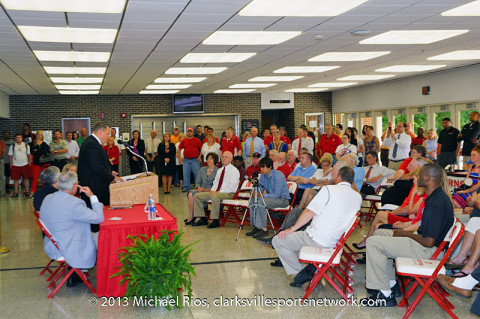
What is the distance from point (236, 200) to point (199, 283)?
2.93 meters

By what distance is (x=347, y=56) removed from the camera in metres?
10.8

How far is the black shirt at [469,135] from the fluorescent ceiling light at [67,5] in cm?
789

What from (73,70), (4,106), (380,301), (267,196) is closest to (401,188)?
(267,196)

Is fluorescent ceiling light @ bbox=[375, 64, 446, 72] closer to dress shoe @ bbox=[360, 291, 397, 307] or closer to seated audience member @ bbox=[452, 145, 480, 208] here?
seated audience member @ bbox=[452, 145, 480, 208]

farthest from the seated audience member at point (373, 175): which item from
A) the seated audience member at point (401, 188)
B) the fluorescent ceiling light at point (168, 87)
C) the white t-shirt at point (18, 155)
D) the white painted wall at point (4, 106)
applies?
the white painted wall at point (4, 106)

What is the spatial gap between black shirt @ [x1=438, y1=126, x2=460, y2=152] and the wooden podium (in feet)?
27.0

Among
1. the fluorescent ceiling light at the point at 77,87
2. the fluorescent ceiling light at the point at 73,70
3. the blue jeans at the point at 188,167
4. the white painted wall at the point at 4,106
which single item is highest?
the fluorescent ceiling light at the point at 77,87

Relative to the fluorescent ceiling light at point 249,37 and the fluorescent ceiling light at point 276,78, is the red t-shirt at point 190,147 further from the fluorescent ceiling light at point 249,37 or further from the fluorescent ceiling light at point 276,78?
the fluorescent ceiling light at point 249,37

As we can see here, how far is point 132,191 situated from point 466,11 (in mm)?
5077

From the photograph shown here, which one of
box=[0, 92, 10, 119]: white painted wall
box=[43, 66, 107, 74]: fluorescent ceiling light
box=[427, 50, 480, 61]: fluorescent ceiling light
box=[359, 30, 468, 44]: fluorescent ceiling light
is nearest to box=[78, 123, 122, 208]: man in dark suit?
box=[359, 30, 468, 44]: fluorescent ceiling light

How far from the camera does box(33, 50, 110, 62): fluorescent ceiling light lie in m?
9.27

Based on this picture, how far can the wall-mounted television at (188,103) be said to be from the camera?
19734 mm

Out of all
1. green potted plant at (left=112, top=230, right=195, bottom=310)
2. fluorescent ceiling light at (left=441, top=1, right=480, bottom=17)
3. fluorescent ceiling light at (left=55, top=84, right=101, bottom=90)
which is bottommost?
green potted plant at (left=112, top=230, right=195, bottom=310)

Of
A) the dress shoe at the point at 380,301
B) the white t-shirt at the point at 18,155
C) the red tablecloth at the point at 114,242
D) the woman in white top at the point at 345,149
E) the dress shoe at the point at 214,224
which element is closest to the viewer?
the dress shoe at the point at 380,301
